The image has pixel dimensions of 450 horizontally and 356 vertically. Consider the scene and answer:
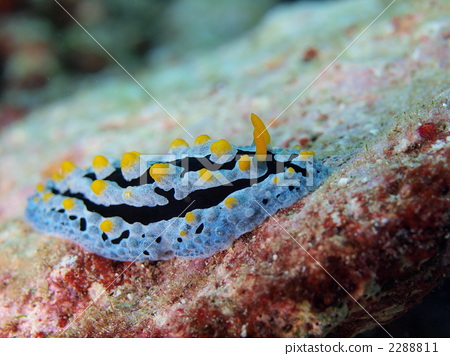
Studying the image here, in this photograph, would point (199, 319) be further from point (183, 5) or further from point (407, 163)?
point (183, 5)

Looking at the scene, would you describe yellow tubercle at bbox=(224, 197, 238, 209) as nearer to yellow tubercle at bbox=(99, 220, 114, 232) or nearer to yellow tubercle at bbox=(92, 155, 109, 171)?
yellow tubercle at bbox=(99, 220, 114, 232)

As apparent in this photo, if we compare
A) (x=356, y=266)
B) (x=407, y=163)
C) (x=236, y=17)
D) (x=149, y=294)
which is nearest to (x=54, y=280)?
(x=149, y=294)

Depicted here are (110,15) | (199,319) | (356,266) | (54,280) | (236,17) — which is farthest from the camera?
(236,17)

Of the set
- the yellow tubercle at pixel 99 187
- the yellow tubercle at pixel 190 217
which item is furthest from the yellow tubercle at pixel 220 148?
the yellow tubercle at pixel 99 187

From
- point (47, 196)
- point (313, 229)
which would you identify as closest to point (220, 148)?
point (313, 229)

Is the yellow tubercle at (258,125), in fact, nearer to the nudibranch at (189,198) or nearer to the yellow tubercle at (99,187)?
the nudibranch at (189,198)

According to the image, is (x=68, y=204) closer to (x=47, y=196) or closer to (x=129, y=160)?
(x=47, y=196)
